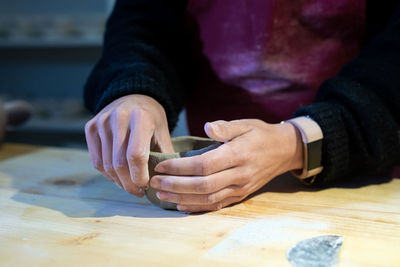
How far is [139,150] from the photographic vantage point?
57 cm

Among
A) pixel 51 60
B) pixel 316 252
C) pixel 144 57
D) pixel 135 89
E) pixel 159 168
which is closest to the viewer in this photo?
pixel 316 252

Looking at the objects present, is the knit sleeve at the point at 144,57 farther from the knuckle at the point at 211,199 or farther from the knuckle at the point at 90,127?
the knuckle at the point at 211,199

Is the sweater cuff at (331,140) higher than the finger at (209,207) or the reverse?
higher

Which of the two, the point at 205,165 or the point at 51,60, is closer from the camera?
the point at 205,165

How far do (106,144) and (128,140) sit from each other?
46mm

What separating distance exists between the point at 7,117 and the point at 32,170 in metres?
0.36

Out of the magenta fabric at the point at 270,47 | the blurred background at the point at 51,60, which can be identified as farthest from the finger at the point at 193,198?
the blurred background at the point at 51,60

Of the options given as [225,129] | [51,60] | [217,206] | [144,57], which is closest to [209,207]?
[217,206]

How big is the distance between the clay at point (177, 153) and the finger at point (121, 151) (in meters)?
0.03

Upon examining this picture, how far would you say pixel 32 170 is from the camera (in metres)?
0.88


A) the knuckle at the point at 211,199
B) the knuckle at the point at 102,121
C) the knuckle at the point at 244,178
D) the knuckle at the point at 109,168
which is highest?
the knuckle at the point at 102,121

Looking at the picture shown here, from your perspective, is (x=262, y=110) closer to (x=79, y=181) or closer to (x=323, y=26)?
(x=323, y=26)

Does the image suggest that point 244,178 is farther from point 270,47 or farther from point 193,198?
point 270,47

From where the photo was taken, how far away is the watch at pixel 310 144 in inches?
26.1
